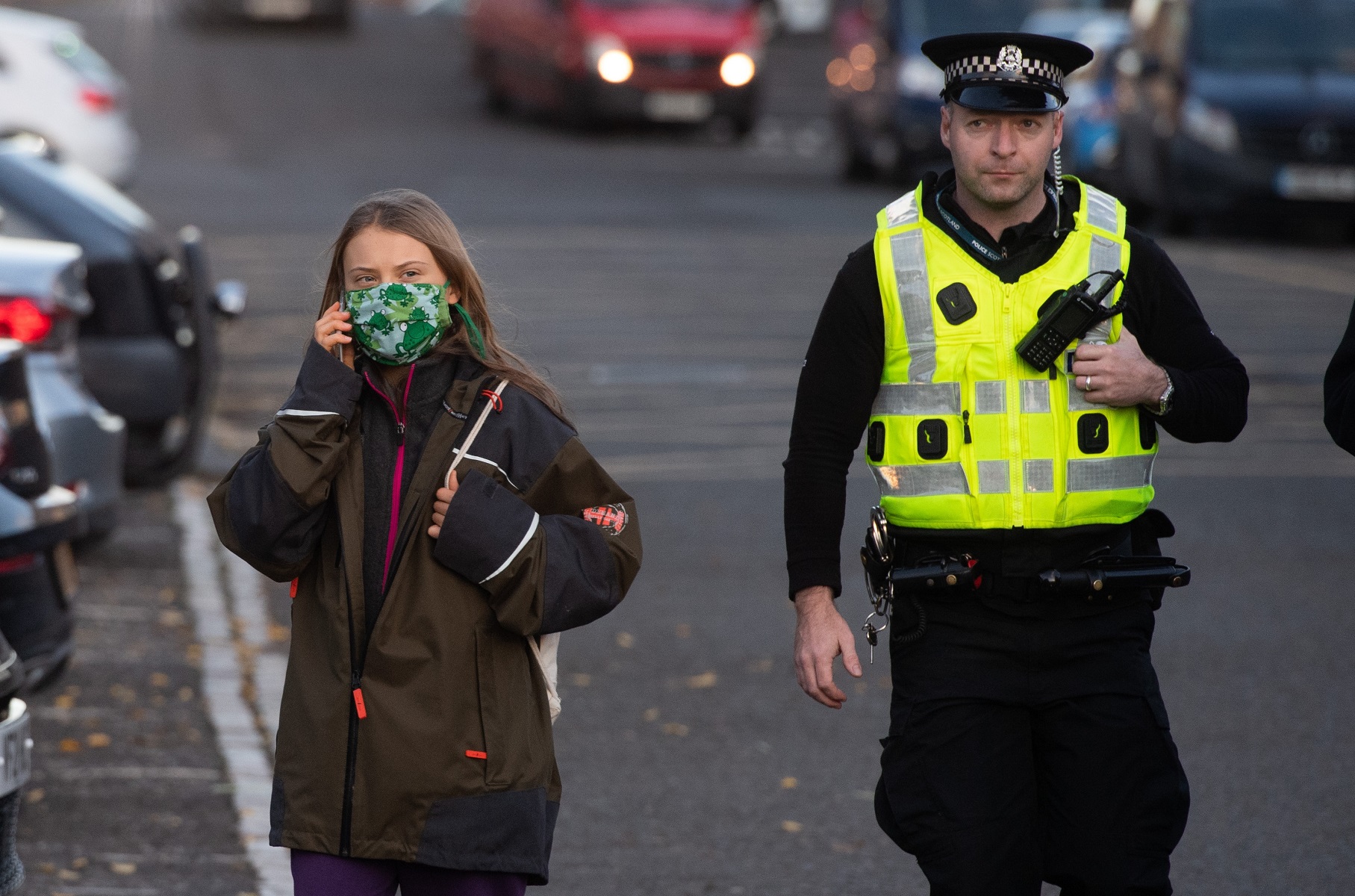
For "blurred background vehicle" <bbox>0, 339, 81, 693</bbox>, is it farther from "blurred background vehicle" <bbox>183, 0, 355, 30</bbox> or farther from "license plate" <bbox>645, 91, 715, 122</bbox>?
"blurred background vehicle" <bbox>183, 0, 355, 30</bbox>

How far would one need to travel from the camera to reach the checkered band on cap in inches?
159

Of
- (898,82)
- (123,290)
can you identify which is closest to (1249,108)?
(898,82)

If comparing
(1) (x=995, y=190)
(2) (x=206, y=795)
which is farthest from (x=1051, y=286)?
(2) (x=206, y=795)

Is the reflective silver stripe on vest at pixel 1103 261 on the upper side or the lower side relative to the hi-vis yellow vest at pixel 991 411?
upper

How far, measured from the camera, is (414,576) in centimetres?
368

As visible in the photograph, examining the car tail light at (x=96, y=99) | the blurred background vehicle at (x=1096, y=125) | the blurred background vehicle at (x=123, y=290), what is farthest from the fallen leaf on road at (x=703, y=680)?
the blurred background vehicle at (x=1096, y=125)

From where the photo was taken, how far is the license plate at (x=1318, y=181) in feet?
59.0

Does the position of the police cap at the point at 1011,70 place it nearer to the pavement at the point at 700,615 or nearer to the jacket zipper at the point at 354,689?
the pavement at the point at 700,615

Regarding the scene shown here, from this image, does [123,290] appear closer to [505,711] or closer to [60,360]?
[60,360]

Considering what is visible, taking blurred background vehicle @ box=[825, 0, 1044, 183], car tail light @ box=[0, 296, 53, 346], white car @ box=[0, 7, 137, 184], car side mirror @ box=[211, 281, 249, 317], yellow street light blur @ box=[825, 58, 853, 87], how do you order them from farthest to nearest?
yellow street light blur @ box=[825, 58, 853, 87] < blurred background vehicle @ box=[825, 0, 1044, 183] < white car @ box=[0, 7, 137, 184] < car side mirror @ box=[211, 281, 249, 317] < car tail light @ box=[0, 296, 53, 346]

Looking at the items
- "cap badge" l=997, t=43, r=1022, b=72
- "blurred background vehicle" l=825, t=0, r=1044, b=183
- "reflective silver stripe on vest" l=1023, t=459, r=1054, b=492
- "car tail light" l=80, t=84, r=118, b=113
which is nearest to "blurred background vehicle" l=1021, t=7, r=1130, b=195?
"blurred background vehicle" l=825, t=0, r=1044, b=183

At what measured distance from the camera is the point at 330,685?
12.1ft

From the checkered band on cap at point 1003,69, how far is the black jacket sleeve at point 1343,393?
0.73m

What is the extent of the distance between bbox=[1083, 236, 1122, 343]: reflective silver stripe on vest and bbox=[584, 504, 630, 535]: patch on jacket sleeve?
957 millimetres
